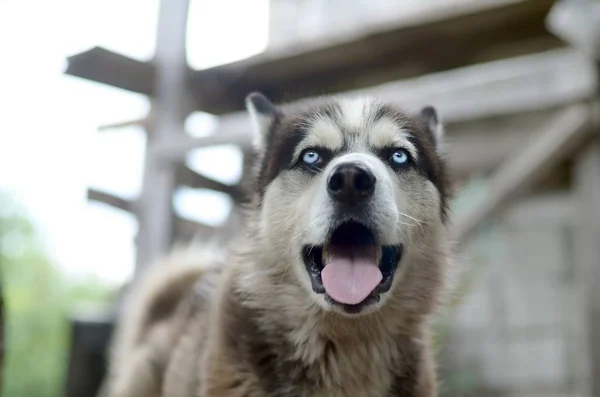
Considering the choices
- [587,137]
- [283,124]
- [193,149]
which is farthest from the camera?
[193,149]

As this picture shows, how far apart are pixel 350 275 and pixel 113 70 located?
2.66 metres

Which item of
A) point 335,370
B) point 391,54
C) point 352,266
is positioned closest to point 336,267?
point 352,266

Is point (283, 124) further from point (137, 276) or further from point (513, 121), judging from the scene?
point (513, 121)

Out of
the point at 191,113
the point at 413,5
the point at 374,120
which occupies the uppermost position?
the point at 413,5

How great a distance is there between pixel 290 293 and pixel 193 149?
2.28m

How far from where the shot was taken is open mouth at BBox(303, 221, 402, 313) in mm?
1602

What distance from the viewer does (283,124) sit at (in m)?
2.12

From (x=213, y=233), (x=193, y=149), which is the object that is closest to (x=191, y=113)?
(x=193, y=149)

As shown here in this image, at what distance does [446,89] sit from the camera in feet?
10.6

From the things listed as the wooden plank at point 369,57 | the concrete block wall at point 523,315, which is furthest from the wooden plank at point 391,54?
the concrete block wall at point 523,315

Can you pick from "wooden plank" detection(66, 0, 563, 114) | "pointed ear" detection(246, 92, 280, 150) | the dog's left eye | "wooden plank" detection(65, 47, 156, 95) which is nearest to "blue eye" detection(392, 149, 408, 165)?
the dog's left eye

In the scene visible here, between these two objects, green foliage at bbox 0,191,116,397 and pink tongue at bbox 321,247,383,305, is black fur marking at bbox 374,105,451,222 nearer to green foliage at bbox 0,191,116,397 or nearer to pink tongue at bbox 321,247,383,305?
pink tongue at bbox 321,247,383,305

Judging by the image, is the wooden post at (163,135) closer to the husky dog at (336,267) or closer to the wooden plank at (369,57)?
the wooden plank at (369,57)

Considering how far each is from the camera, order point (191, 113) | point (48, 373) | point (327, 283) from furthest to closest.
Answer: point (48, 373), point (191, 113), point (327, 283)
